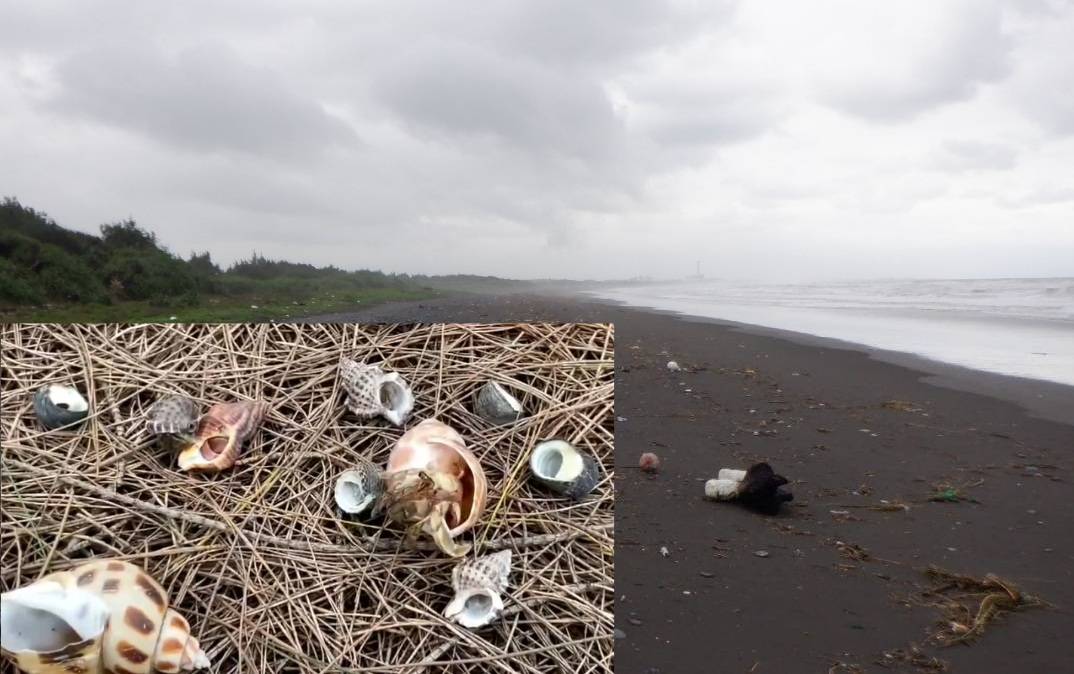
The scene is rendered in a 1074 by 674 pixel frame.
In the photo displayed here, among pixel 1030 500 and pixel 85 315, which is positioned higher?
pixel 85 315

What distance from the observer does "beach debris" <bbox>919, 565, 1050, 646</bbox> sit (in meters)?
3.49

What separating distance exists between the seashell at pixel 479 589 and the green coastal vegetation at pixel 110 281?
36.3 feet

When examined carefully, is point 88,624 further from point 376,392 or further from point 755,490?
point 755,490

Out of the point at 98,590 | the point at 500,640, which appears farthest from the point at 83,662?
the point at 500,640

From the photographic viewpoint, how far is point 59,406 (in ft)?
4.33

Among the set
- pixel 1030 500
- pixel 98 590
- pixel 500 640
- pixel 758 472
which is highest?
pixel 98 590

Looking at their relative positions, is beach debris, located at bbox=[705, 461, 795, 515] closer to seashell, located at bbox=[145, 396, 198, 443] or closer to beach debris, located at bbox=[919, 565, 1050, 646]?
beach debris, located at bbox=[919, 565, 1050, 646]

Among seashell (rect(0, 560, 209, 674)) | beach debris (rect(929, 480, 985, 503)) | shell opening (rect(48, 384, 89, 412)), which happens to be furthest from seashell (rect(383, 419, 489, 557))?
beach debris (rect(929, 480, 985, 503))

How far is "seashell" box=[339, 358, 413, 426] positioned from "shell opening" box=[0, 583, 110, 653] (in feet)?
1.69

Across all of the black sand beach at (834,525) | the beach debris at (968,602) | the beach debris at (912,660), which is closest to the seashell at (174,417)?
the black sand beach at (834,525)

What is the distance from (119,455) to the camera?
1.33 m

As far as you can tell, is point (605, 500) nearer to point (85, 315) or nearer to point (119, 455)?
point (119, 455)

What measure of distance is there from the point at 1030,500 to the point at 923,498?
801 millimetres

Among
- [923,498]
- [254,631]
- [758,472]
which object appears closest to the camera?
[254,631]
